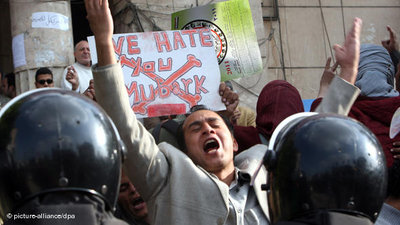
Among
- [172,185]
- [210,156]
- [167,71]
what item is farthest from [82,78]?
[172,185]

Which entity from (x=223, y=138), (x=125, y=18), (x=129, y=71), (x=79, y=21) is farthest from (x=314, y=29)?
(x=223, y=138)

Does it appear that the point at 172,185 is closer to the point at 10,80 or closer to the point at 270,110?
the point at 270,110

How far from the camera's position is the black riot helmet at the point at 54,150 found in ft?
6.57

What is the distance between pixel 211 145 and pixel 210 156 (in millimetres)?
128

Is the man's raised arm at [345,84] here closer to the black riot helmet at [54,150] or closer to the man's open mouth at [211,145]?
the man's open mouth at [211,145]

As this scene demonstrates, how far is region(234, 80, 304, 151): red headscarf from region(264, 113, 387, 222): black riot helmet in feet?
5.80

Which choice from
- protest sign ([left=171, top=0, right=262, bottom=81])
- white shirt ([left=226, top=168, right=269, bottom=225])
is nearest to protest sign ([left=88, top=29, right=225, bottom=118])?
protest sign ([left=171, top=0, right=262, bottom=81])

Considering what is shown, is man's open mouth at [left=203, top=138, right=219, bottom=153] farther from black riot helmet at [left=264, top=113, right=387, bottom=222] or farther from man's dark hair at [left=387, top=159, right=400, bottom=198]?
black riot helmet at [left=264, top=113, right=387, bottom=222]

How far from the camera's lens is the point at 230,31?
564 cm

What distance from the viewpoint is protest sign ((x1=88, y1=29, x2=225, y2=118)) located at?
477 centimetres

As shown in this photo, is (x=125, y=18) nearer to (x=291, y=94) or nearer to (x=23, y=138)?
(x=291, y=94)

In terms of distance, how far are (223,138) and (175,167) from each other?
517 mm

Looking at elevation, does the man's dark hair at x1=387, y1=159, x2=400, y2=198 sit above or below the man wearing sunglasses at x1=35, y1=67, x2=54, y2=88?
below

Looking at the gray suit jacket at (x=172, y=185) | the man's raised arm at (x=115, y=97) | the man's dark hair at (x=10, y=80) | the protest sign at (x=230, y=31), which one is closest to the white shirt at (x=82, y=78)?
the protest sign at (x=230, y=31)
